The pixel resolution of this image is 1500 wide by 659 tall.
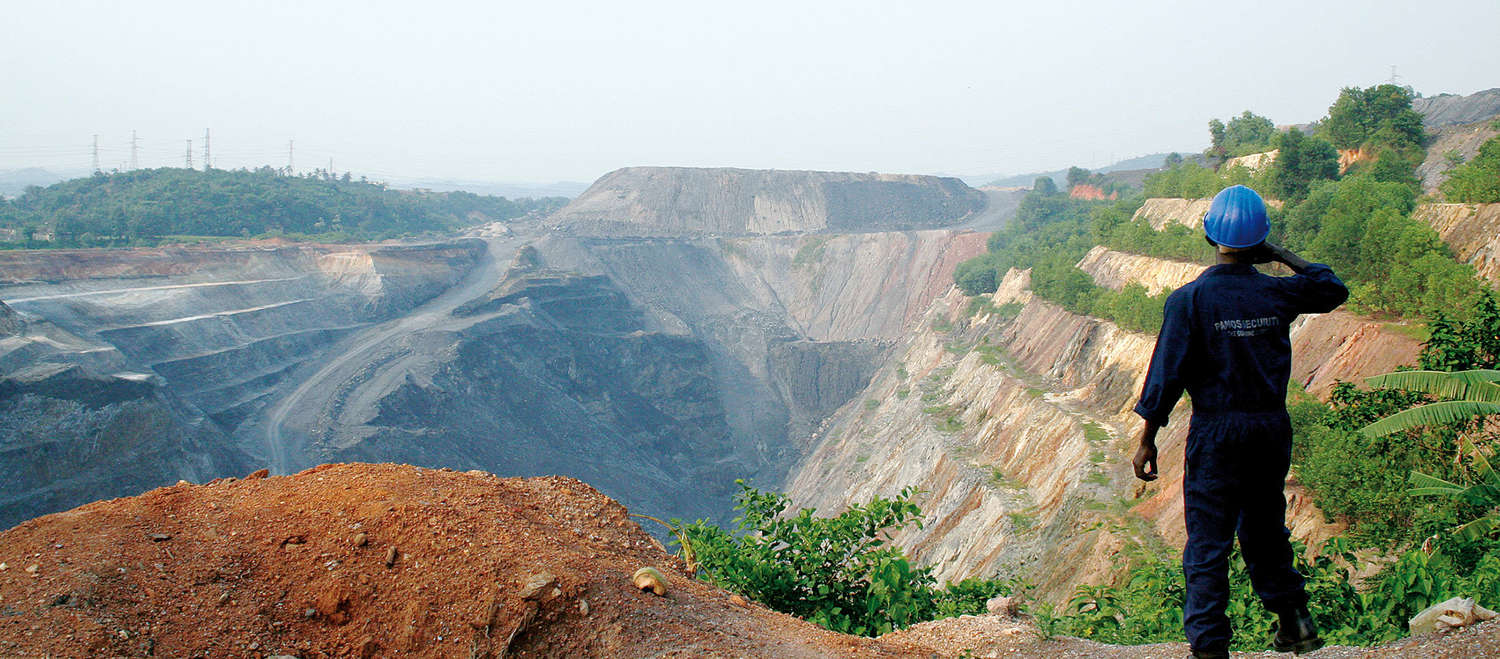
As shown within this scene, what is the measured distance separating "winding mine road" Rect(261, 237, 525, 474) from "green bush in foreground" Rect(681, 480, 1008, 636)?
31.2 meters

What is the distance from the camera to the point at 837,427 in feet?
153

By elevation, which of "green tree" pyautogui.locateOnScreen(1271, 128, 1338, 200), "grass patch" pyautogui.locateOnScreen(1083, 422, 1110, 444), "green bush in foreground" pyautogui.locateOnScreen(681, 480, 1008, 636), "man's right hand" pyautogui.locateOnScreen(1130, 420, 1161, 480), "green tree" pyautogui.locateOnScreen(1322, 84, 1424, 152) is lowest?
"grass patch" pyautogui.locateOnScreen(1083, 422, 1110, 444)

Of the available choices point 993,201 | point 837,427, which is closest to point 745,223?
point 993,201

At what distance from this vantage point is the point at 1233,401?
392cm

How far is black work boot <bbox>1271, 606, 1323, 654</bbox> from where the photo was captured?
420 centimetres

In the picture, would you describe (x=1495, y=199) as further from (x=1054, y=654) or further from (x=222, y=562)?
(x=222, y=562)

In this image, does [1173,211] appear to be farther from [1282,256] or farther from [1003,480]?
[1282,256]

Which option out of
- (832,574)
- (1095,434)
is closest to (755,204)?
(1095,434)

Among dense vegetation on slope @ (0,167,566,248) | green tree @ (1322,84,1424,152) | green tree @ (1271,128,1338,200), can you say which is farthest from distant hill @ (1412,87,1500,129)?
dense vegetation on slope @ (0,167,566,248)

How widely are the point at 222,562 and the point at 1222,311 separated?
606 centimetres

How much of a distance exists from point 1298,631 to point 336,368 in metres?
43.3

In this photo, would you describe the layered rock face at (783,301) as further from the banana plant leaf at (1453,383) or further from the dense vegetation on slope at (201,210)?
the banana plant leaf at (1453,383)

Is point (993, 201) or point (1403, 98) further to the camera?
point (993, 201)

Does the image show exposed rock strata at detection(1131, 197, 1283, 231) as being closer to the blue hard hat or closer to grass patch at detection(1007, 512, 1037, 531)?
grass patch at detection(1007, 512, 1037, 531)
